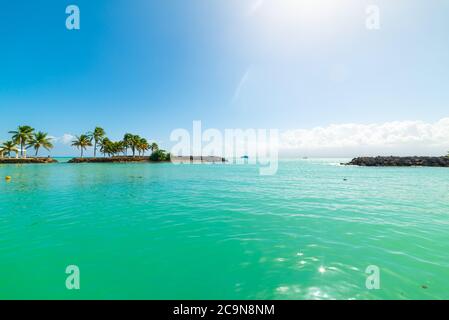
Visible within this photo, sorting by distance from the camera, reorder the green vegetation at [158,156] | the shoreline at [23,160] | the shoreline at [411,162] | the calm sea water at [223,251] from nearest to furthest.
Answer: the calm sea water at [223,251], the shoreline at [411,162], the shoreline at [23,160], the green vegetation at [158,156]

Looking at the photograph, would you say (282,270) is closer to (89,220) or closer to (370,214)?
(370,214)

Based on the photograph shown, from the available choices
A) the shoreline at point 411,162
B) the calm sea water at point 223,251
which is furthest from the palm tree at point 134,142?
the shoreline at point 411,162

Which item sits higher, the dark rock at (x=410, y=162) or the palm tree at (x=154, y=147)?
the palm tree at (x=154, y=147)

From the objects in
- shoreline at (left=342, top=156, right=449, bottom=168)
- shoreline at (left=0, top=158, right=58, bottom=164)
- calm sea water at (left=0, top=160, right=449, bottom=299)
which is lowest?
calm sea water at (left=0, top=160, right=449, bottom=299)

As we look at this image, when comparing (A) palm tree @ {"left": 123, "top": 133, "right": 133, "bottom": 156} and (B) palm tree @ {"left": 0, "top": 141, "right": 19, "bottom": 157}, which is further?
(A) palm tree @ {"left": 123, "top": 133, "right": 133, "bottom": 156}

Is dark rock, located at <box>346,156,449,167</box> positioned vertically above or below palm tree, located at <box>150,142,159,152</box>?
below

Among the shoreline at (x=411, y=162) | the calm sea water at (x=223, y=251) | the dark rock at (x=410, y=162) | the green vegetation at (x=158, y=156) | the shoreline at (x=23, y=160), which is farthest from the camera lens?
the green vegetation at (x=158, y=156)

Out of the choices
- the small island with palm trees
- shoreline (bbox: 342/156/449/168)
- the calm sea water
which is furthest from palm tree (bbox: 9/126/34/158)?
shoreline (bbox: 342/156/449/168)

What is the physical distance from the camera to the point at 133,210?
41.7 ft

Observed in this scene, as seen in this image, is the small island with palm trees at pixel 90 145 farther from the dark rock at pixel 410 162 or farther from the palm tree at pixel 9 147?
the dark rock at pixel 410 162

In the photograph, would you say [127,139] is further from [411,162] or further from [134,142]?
[411,162]

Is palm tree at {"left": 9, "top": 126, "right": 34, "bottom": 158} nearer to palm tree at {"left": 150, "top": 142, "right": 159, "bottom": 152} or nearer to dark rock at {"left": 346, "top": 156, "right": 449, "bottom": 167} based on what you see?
palm tree at {"left": 150, "top": 142, "right": 159, "bottom": 152}

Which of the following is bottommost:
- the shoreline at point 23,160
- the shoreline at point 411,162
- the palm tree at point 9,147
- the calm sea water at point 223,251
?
the calm sea water at point 223,251

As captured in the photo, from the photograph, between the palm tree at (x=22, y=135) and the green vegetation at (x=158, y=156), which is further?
the green vegetation at (x=158, y=156)
